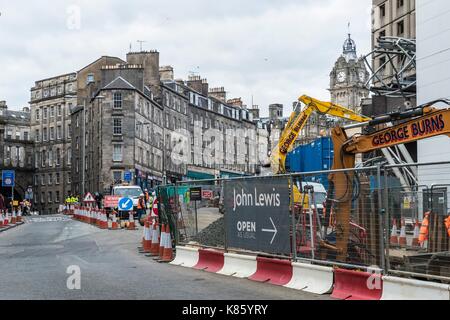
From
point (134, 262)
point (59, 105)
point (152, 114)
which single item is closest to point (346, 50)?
point (59, 105)

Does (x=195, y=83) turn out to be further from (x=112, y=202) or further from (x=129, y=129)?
(x=112, y=202)

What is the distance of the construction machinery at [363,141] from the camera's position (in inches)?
382

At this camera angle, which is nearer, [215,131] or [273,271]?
[273,271]

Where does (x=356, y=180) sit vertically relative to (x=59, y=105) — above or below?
below

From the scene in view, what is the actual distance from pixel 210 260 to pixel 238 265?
1253 millimetres

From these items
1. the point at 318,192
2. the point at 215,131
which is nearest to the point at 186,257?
the point at 318,192

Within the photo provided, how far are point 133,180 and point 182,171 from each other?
68.5ft

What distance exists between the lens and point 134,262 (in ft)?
46.8

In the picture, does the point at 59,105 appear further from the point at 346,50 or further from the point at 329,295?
the point at 346,50

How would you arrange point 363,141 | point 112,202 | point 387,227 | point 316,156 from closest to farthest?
point 387,227, point 363,141, point 316,156, point 112,202

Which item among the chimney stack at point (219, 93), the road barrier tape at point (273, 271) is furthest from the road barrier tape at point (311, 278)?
the chimney stack at point (219, 93)

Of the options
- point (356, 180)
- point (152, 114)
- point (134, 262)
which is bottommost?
point (134, 262)

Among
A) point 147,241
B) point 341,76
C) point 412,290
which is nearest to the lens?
point 412,290

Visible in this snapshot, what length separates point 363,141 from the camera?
39.2 ft
